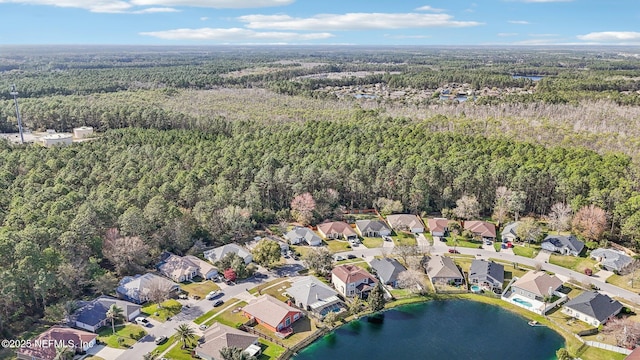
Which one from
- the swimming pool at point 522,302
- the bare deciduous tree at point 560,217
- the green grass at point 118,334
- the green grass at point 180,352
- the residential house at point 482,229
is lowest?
the swimming pool at point 522,302

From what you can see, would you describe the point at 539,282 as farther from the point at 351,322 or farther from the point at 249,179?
the point at 249,179

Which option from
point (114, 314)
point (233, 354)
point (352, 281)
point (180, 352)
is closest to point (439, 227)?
point (352, 281)

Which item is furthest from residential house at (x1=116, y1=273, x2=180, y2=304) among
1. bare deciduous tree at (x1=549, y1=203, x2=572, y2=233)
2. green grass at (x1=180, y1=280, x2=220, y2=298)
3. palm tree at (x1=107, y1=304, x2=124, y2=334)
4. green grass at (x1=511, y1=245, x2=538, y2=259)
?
bare deciduous tree at (x1=549, y1=203, x2=572, y2=233)

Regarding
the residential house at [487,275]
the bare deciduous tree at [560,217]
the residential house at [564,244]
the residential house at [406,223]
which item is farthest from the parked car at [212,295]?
the bare deciduous tree at [560,217]

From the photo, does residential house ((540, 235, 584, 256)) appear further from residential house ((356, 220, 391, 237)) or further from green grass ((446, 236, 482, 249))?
residential house ((356, 220, 391, 237))

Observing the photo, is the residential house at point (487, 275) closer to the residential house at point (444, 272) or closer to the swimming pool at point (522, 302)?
the residential house at point (444, 272)

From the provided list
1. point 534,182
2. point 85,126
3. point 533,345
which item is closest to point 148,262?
point 533,345
